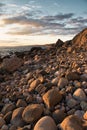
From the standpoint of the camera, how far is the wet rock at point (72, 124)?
5.52 meters

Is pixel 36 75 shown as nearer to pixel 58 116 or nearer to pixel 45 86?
pixel 45 86

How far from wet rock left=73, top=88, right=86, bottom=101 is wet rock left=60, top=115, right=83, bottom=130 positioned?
116 cm

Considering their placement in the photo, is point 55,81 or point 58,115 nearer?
point 58,115

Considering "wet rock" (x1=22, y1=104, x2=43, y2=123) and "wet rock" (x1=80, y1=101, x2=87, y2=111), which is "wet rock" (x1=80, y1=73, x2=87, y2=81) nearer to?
"wet rock" (x1=80, y1=101, x2=87, y2=111)

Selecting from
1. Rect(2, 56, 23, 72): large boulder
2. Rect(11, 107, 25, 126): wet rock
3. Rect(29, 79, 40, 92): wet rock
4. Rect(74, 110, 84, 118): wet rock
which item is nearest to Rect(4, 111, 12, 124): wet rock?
Rect(11, 107, 25, 126): wet rock

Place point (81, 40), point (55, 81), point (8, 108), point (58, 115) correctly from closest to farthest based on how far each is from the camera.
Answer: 1. point (58, 115)
2. point (8, 108)
3. point (55, 81)
4. point (81, 40)

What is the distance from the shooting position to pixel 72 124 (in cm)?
557

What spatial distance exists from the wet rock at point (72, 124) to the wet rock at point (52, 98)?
1010 millimetres

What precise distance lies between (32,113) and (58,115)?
0.56 m

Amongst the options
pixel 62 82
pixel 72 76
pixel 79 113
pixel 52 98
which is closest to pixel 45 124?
pixel 79 113

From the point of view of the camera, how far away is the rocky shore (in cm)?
600

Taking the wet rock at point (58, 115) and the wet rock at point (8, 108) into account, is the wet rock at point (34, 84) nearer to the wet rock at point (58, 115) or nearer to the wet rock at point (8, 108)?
the wet rock at point (8, 108)

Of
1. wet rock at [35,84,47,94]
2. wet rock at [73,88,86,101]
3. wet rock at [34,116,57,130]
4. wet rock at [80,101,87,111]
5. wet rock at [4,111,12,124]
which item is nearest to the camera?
wet rock at [34,116,57,130]

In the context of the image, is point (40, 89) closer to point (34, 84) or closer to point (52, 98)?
point (34, 84)
